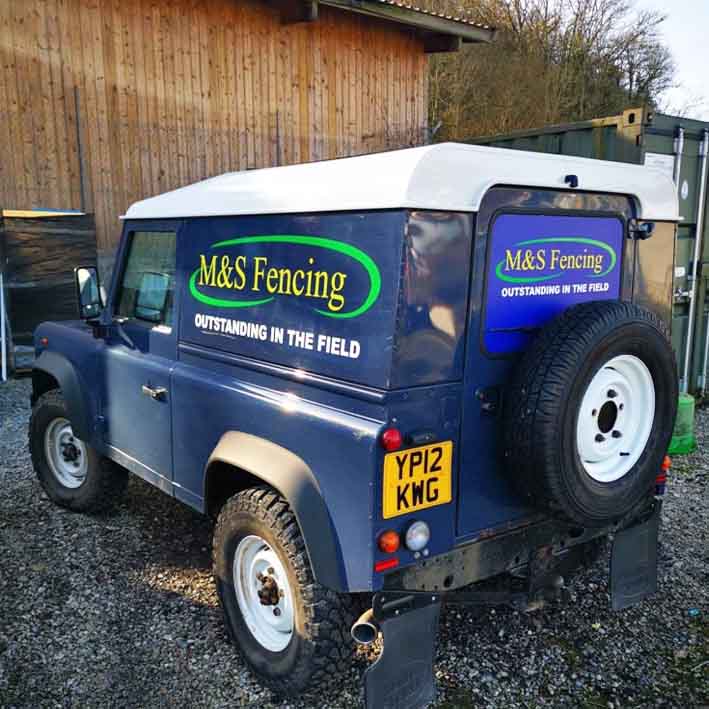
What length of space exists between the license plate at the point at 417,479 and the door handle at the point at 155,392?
151cm

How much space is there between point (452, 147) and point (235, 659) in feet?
7.68

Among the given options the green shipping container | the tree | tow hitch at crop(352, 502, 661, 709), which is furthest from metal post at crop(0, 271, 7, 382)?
the tree

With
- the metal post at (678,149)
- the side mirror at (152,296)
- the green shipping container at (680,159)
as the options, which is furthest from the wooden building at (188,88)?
the side mirror at (152,296)

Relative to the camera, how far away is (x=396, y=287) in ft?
7.40

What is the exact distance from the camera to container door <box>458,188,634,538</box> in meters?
2.49

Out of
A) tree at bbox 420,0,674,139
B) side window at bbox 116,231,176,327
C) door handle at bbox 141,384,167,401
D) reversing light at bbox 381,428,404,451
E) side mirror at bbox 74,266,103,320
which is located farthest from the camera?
tree at bbox 420,0,674,139

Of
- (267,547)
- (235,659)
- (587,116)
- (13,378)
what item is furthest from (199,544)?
(587,116)

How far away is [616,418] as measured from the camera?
2.75 meters

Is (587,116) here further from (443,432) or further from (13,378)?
(443,432)

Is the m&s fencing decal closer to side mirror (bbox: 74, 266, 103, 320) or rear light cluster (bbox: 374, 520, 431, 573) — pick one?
rear light cluster (bbox: 374, 520, 431, 573)

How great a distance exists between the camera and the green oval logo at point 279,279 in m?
2.38

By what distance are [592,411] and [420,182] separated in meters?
1.12

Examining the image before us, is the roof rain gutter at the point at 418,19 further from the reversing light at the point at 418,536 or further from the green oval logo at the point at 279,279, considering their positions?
the reversing light at the point at 418,536

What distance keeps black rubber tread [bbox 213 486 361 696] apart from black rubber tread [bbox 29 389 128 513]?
183cm
